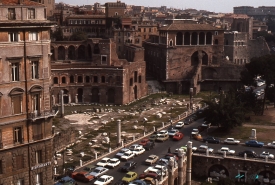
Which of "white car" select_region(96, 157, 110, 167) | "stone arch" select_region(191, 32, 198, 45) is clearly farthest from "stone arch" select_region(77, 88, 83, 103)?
"white car" select_region(96, 157, 110, 167)

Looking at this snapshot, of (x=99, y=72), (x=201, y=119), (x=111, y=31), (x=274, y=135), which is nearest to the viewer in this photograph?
(x=274, y=135)

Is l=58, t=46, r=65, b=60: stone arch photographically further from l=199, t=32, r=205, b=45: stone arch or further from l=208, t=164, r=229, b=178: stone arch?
l=208, t=164, r=229, b=178: stone arch

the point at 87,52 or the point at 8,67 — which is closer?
the point at 8,67

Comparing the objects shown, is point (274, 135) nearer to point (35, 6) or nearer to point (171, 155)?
point (171, 155)

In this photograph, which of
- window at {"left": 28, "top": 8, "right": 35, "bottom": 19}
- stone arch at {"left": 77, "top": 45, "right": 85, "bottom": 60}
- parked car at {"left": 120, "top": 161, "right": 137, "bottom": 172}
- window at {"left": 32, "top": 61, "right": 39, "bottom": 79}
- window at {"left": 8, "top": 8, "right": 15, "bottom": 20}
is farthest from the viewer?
stone arch at {"left": 77, "top": 45, "right": 85, "bottom": 60}

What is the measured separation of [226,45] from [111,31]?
24834 millimetres

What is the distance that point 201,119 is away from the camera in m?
50.9

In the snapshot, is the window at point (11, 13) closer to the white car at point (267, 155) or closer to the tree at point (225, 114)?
the white car at point (267, 155)

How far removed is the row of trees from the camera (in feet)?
145

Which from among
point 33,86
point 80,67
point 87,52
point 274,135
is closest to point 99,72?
point 80,67

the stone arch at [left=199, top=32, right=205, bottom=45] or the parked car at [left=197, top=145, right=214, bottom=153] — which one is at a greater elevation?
the stone arch at [left=199, top=32, right=205, bottom=45]

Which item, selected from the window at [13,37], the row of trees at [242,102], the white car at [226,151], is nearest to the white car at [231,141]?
the white car at [226,151]

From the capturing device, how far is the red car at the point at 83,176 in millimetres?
31647

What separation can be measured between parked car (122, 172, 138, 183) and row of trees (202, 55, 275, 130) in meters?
14.9
